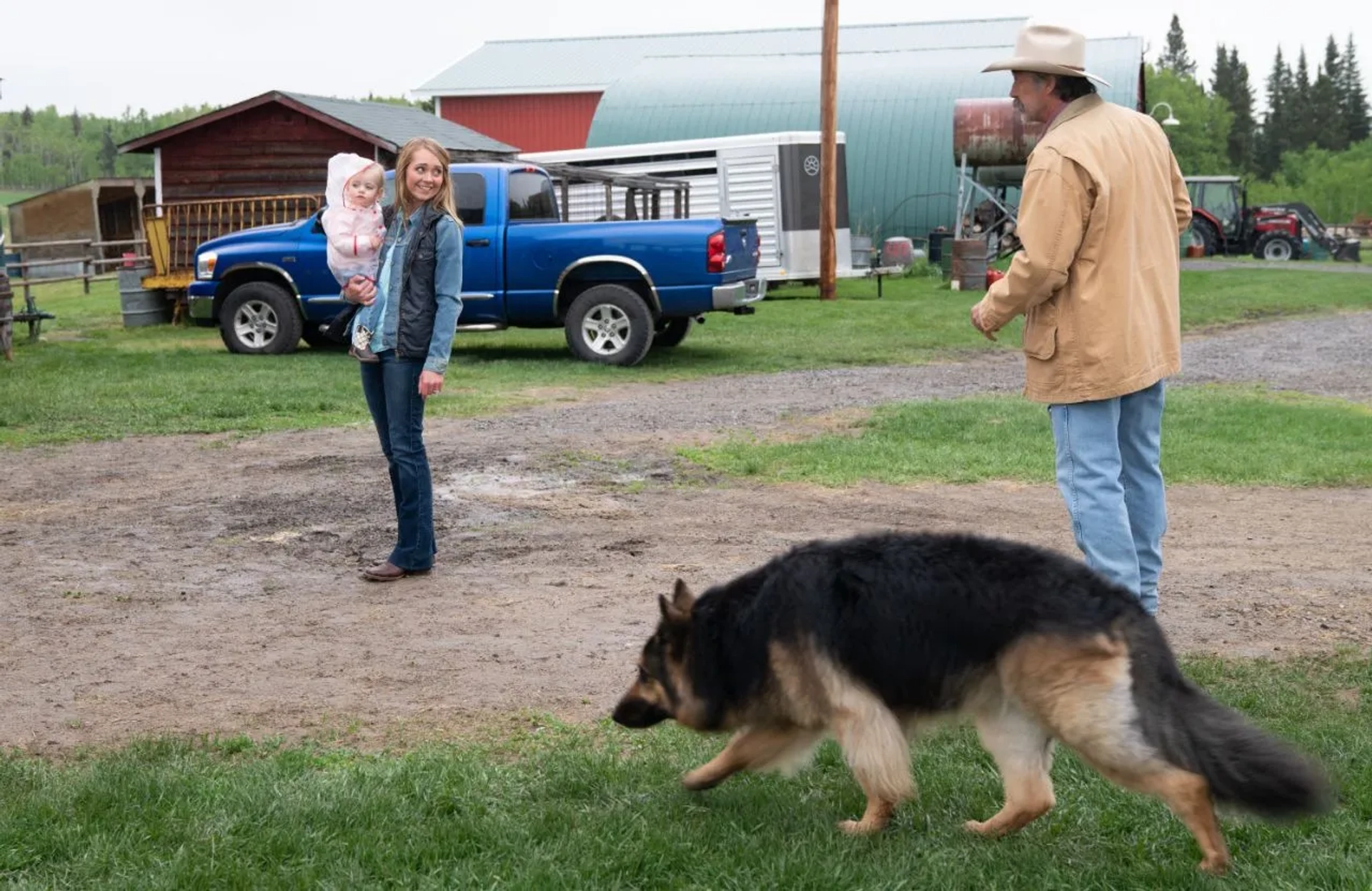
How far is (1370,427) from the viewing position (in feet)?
36.9

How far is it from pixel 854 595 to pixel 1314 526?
17.0 feet

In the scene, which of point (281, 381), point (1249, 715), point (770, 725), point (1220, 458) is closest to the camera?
point (770, 725)

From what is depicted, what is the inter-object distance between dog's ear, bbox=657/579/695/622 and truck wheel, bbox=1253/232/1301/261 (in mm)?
40727

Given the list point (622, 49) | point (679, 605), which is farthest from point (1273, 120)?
point (679, 605)

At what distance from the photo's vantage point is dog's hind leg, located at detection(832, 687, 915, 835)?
3.71 meters

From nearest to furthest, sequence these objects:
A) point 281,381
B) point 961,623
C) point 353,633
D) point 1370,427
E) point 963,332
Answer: point 961,623, point 353,633, point 1370,427, point 281,381, point 963,332

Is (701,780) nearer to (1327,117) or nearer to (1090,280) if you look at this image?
(1090,280)

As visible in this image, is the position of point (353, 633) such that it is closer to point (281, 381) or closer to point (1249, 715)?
point (1249, 715)

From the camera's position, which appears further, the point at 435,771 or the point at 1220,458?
the point at 1220,458

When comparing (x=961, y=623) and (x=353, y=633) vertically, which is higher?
(x=961, y=623)

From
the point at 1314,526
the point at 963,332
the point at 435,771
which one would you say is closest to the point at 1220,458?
the point at 1314,526

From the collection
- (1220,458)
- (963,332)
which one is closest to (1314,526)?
(1220,458)

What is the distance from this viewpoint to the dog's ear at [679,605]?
4.01m

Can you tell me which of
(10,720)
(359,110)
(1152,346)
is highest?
(359,110)
